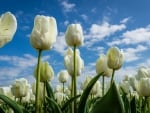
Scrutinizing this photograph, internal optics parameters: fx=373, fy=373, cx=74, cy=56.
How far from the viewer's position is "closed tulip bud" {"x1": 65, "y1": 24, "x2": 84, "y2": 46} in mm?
3818

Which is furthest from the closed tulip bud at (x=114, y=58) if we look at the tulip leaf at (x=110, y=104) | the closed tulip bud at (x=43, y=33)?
the tulip leaf at (x=110, y=104)

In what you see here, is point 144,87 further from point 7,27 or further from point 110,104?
point 7,27

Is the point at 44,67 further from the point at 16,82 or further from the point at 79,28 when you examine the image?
the point at 16,82

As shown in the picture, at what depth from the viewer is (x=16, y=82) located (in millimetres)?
4895

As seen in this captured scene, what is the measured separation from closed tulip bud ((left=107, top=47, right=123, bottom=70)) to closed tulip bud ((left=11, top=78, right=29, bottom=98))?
1.43 metres

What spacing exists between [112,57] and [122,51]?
171 millimetres

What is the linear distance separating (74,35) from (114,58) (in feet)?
1.58

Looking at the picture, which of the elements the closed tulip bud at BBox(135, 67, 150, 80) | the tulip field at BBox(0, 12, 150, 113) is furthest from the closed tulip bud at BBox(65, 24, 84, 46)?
the closed tulip bud at BBox(135, 67, 150, 80)

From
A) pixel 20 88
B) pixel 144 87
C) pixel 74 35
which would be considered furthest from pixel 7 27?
pixel 20 88

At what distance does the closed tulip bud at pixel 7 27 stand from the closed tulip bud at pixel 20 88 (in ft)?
8.29

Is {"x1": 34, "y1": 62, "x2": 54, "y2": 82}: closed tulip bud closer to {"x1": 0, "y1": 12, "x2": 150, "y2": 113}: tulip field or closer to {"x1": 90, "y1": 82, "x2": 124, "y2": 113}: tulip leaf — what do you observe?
{"x1": 0, "y1": 12, "x2": 150, "y2": 113}: tulip field

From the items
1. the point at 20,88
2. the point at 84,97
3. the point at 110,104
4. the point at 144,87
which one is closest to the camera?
the point at 110,104

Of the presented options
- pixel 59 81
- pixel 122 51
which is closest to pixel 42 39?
pixel 122 51

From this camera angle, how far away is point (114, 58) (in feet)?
12.8
